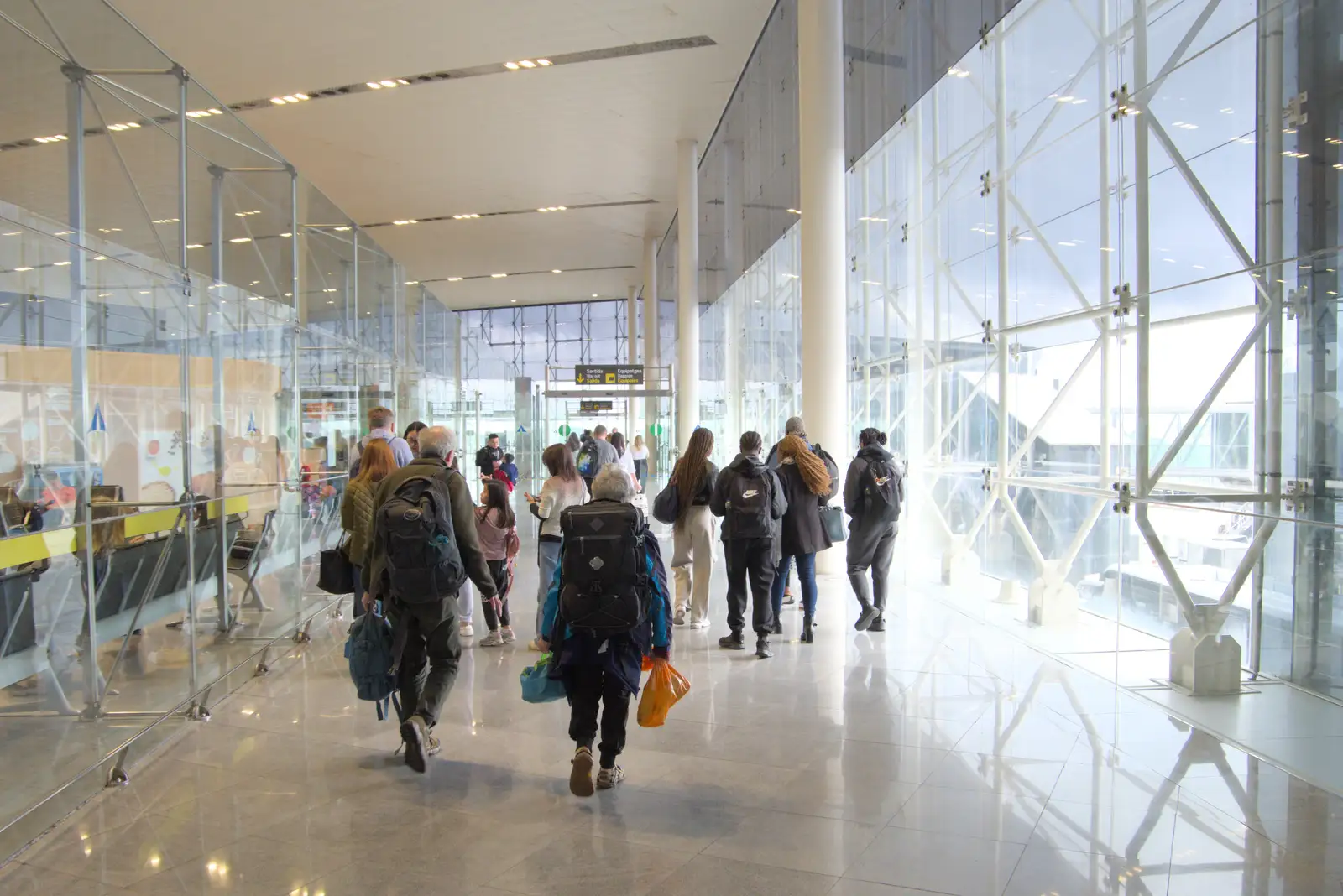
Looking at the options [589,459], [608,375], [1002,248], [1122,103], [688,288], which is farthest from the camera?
[608,375]

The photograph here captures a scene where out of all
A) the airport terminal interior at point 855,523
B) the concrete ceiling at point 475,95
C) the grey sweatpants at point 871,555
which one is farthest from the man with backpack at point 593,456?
the concrete ceiling at point 475,95

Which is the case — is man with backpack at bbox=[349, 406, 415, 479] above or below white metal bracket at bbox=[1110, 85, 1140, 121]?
below

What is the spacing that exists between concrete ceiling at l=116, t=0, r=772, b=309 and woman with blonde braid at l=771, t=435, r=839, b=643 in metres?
8.08

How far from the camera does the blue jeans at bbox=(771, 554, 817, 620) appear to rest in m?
7.22

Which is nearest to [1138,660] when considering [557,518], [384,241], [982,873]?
[982,873]

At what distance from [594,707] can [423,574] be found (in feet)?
3.39

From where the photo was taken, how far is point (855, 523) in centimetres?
766

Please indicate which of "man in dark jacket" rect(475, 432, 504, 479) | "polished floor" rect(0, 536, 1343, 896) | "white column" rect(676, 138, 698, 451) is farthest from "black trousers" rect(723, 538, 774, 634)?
"white column" rect(676, 138, 698, 451)

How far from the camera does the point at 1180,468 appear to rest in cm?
526

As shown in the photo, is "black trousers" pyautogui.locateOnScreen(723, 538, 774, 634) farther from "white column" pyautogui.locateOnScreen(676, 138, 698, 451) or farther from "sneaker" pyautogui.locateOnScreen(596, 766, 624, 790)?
"white column" pyautogui.locateOnScreen(676, 138, 698, 451)

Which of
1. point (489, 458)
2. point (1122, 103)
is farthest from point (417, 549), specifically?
Result: point (489, 458)

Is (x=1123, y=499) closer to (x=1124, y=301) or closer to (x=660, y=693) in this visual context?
(x=1124, y=301)

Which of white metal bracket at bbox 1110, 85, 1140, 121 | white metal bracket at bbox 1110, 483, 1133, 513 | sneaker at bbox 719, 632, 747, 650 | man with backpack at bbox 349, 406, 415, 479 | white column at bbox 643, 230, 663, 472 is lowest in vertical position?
sneaker at bbox 719, 632, 747, 650

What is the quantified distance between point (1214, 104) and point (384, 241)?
82.3 ft
